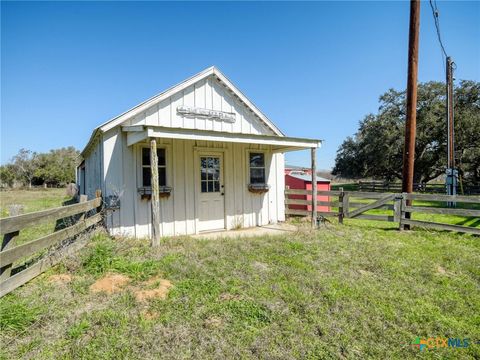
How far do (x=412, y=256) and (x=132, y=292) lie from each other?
18.2 feet

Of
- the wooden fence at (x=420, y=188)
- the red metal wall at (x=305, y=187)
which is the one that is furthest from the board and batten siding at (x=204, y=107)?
the wooden fence at (x=420, y=188)

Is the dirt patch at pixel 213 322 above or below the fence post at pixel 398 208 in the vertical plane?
below

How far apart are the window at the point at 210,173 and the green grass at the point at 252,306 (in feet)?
8.30

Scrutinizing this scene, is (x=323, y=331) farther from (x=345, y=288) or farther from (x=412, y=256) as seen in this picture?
(x=412, y=256)

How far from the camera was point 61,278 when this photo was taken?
4.24m

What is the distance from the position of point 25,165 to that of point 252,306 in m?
49.2

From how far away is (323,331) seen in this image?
124 inches

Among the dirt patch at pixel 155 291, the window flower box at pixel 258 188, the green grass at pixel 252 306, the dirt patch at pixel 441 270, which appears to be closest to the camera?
the green grass at pixel 252 306

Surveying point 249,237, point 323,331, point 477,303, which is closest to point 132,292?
point 323,331

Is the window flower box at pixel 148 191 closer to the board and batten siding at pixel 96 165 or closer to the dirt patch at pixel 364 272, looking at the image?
the board and batten siding at pixel 96 165

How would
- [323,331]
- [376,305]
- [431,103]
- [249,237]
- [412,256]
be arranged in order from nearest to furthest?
[323,331] → [376,305] → [412,256] → [249,237] → [431,103]

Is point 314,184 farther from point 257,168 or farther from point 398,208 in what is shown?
point 398,208

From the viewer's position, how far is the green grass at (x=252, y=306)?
113 inches

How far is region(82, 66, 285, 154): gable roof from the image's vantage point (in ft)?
21.6
